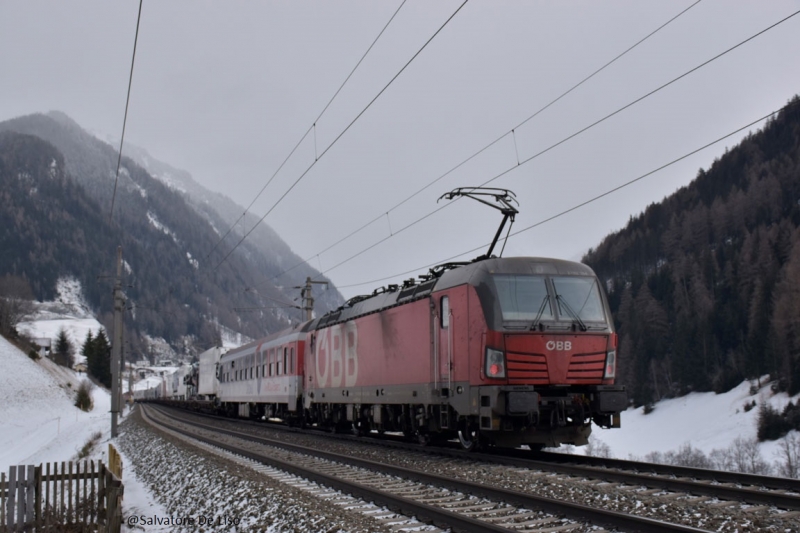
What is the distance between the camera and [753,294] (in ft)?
362

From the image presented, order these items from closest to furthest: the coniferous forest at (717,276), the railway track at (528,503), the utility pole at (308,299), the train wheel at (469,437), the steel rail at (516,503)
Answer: the steel rail at (516,503) < the railway track at (528,503) < the train wheel at (469,437) < the utility pole at (308,299) < the coniferous forest at (717,276)

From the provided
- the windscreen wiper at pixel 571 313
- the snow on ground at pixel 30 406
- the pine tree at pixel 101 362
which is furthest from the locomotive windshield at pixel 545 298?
the pine tree at pixel 101 362

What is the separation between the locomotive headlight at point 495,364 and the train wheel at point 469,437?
1.85m

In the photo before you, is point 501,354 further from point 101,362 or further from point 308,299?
point 101,362

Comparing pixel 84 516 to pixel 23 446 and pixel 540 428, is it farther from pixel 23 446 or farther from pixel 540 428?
pixel 23 446

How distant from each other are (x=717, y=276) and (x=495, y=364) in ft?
405

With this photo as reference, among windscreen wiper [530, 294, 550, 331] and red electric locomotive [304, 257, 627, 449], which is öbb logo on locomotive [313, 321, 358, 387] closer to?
red electric locomotive [304, 257, 627, 449]

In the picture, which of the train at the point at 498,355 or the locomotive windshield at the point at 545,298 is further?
the locomotive windshield at the point at 545,298

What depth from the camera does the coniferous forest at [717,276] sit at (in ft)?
340

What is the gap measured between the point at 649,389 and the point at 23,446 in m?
90.2

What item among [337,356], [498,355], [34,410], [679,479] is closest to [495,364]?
[498,355]

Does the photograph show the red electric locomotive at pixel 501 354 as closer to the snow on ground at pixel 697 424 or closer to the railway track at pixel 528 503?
the railway track at pixel 528 503

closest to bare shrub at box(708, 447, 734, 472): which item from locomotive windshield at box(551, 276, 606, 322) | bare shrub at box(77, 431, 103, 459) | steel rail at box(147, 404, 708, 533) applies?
locomotive windshield at box(551, 276, 606, 322)

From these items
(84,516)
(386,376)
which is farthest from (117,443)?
(84,516)
